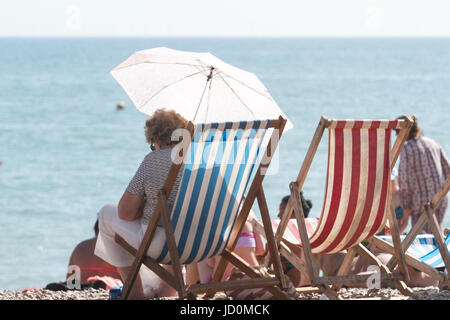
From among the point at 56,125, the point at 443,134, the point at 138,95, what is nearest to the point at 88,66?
the point at 56,125

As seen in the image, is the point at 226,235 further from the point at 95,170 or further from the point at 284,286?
the point at 95,170

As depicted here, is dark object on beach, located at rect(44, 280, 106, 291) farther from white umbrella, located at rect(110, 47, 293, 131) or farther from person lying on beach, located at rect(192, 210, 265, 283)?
white umbrella, located at rect(110, 47, 293, 131)

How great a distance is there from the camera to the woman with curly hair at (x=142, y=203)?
3807 millimetres

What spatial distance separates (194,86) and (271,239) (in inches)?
45.4

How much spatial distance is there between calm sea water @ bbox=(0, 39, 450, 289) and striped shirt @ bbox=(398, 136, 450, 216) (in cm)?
713

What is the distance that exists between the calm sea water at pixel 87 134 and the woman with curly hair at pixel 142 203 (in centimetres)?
864

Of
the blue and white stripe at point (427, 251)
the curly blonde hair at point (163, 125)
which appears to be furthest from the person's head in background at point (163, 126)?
the blue and white stripe at point (427, 251)

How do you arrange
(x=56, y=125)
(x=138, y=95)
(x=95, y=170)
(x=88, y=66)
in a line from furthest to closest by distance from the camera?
1. (x=88, y=66)
2. (x=56, y=125)
3. (x=95, y=170)
4. (x=138, y=95)

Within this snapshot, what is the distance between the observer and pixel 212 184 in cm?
373

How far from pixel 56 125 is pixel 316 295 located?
27903mm

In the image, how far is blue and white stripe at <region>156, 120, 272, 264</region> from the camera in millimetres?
3623

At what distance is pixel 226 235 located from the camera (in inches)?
155

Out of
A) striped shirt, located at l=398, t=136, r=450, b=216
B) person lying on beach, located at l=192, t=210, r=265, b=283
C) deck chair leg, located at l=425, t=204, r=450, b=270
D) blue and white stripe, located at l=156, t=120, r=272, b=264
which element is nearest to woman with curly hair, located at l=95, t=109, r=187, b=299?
blue and white stripe, located at l=156, t=120, r=272, b=264
